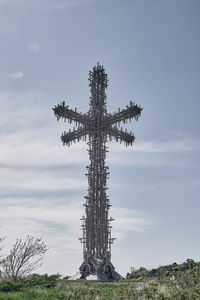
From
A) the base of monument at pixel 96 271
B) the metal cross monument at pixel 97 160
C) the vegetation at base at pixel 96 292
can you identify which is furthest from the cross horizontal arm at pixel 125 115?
the vegetation at base at pixel 96 292

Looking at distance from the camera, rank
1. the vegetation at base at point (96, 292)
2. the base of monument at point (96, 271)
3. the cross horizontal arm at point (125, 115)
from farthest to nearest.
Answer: the cross horizontal arm at point (125, 115) < the base of monument at point (96, 271) < the vegetation at base at point (96, 292)

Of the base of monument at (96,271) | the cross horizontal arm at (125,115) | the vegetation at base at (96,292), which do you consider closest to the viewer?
the vegetation at base at (96,292)

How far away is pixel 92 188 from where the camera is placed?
38.2 metres

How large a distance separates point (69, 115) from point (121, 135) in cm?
609

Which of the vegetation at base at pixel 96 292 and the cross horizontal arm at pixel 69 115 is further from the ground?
the cross horizontal arm at pixel 69 115

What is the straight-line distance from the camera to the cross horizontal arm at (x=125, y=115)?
1583 inches

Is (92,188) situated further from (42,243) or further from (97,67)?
(97,67)

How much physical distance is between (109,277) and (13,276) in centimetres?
916

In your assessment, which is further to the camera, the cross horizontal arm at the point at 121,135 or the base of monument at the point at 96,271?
the cross horizontal arm at the point at 121,135

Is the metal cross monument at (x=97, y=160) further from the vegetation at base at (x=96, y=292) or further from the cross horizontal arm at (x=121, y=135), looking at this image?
the vegetation at base at (x=96, y=292)

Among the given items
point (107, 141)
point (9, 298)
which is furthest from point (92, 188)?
point (9, 298)

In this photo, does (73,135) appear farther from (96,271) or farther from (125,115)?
(96,271)

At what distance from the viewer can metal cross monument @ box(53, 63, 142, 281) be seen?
116 ft

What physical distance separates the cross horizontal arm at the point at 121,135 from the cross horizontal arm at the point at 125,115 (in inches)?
33.6
